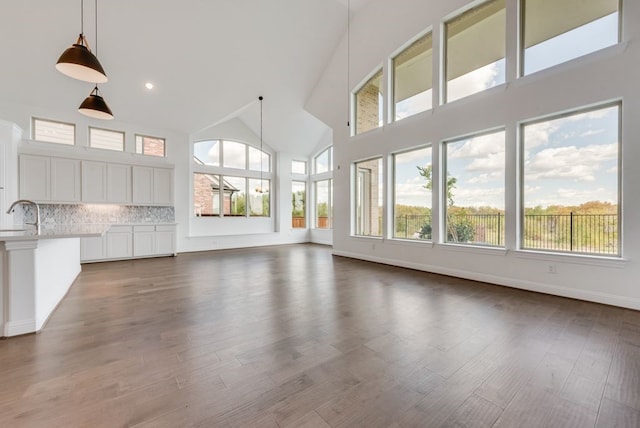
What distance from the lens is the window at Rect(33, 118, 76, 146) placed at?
622 cm

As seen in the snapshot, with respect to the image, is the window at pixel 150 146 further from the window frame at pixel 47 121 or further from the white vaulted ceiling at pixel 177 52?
the window frame at pixel 47 121

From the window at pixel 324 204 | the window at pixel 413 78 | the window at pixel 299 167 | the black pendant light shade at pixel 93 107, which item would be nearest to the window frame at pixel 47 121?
the black pendant light shade at pixel 93 107

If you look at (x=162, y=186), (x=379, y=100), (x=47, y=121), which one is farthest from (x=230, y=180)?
(x=379, y=100)

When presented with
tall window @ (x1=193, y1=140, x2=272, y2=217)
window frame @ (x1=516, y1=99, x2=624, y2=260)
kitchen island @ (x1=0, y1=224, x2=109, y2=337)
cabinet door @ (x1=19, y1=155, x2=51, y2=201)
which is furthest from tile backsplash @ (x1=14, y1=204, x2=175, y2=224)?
window frame @ (x1=516, y1=99, x2=624, y2=260)

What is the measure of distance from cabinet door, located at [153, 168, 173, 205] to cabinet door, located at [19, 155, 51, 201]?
2.04 m

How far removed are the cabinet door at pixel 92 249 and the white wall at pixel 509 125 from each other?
229 inches

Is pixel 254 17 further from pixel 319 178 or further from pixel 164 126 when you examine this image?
pixel 319 178

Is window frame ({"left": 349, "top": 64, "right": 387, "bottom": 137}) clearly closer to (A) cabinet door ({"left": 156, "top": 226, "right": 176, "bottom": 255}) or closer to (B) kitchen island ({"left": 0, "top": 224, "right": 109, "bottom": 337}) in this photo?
(A) cabinet door ({"left": 156, "top": 226, "right": 176, "bottom": 255})

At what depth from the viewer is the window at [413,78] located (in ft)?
18.0

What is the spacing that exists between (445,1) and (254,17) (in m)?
3.60

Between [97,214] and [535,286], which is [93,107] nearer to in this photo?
[97,214]

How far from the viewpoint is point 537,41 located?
4020 millimetres

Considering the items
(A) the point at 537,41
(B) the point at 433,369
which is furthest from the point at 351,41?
(B) the point at 433,369

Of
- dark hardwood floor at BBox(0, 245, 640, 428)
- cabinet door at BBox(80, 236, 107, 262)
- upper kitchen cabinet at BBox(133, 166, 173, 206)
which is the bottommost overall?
dark hardwood floor at BBox(0, 245, 640, 428)
